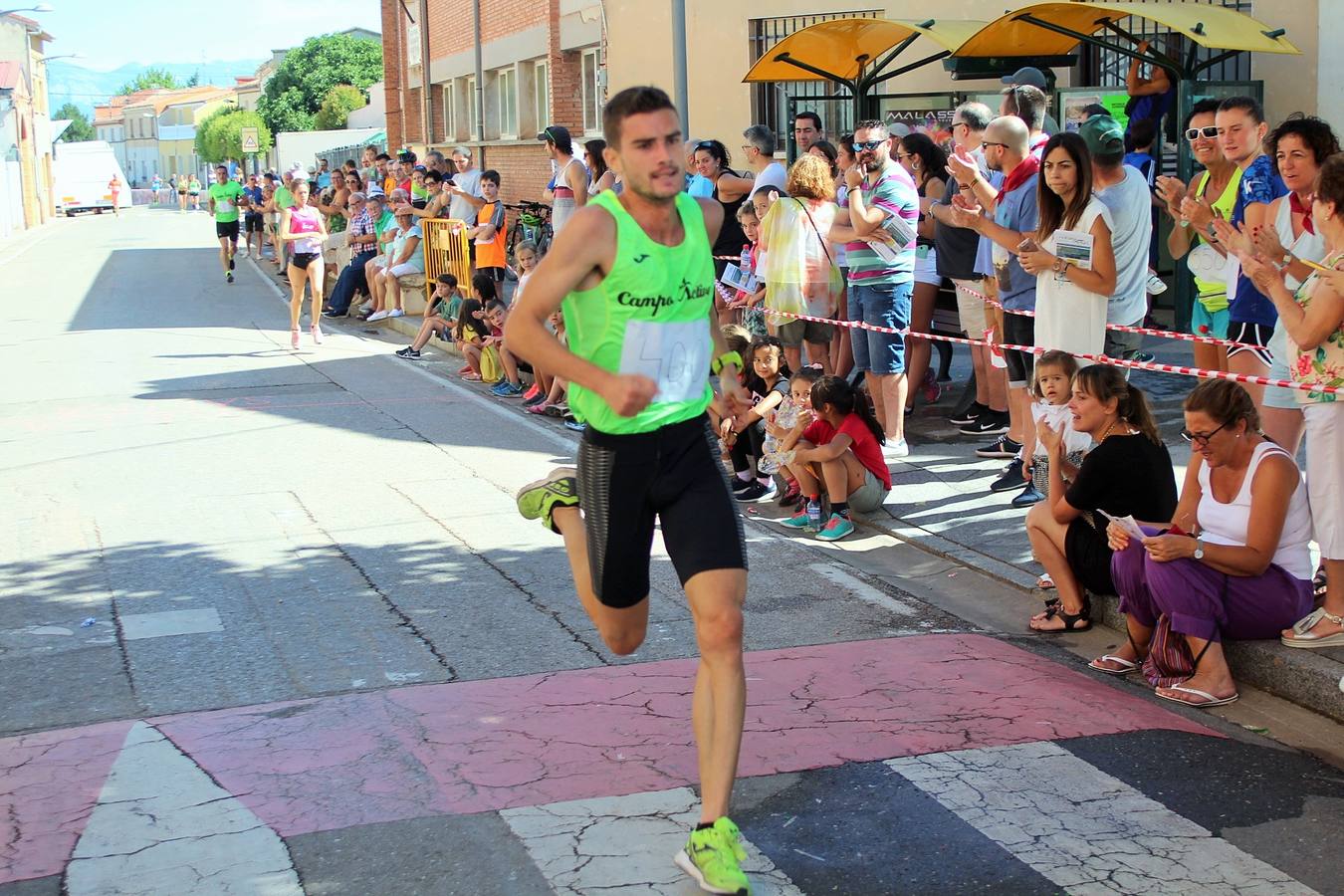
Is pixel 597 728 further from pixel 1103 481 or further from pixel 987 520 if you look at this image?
pixel 987 520

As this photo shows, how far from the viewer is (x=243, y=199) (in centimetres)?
3266

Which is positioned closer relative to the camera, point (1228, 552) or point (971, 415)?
point (1228, 552)

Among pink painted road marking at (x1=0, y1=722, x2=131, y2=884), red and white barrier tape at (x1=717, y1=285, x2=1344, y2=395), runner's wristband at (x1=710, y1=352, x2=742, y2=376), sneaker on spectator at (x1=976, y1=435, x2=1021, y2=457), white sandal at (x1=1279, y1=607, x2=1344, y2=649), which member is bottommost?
pink painted road marking at (x1=0, y1=722, x2=131, y2=884)

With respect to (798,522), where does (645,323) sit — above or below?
above

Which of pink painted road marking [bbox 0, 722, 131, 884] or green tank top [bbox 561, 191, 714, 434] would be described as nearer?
green tank top [bbox 561, 191, 714, 434]

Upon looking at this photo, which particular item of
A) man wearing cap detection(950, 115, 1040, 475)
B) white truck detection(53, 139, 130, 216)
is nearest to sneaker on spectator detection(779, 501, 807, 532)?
man wearing cap detection(950, 115, 1040, 475)

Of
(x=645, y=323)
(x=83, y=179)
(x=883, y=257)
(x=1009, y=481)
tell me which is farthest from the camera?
(x=83, y=179)

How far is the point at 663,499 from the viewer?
13.6 ft

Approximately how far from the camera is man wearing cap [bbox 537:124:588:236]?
1402cm

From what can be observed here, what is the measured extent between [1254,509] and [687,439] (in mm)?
2415

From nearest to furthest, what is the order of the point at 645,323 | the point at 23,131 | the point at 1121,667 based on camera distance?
the point at 645,323, the point at 1121,667, the point at 23,131

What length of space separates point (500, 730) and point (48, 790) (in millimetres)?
1441

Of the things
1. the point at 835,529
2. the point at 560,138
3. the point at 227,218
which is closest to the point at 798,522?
the point at 835,529

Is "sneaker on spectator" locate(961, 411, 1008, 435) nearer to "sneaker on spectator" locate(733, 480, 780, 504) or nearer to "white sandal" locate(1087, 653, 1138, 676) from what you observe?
"sneaker on spectator" locate(733, 480, 780, 504)
